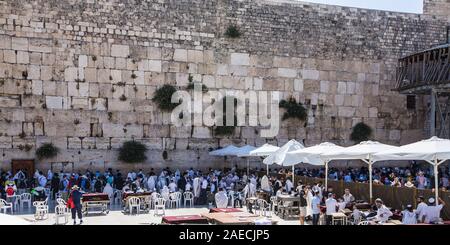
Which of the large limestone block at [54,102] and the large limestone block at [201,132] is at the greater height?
the large limestone block at [54,102]

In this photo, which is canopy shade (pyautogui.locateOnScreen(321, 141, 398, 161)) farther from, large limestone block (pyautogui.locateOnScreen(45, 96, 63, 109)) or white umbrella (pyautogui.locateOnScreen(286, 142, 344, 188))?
large limestone block (pyautogui.locateOnScreen(45, 96, 63, 109))

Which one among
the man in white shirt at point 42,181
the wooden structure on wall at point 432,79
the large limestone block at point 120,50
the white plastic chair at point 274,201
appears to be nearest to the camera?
the white plastic chair at point 274,201

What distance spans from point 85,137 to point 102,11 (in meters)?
4.52

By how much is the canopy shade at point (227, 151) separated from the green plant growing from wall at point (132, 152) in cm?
255

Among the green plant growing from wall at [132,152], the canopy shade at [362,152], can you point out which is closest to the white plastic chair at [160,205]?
the canopy shade at [362,152]

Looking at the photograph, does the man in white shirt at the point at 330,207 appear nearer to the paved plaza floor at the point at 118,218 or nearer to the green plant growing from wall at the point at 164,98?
the paved plaza floor at the point at 118,218

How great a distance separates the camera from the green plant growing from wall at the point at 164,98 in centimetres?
1775

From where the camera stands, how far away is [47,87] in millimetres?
16391

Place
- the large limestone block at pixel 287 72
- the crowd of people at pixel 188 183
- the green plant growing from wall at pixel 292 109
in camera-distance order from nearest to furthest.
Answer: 1. the crowd of people at pixel 188 183
2. the green plant growing from wall at pixel 292 109
3. the large limestone block at pixel 287 72

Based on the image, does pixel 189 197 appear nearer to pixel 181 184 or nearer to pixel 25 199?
pixel 181 184

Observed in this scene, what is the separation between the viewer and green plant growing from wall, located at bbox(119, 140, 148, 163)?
17078 mm

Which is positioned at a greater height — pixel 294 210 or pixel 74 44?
pixel 74 44
